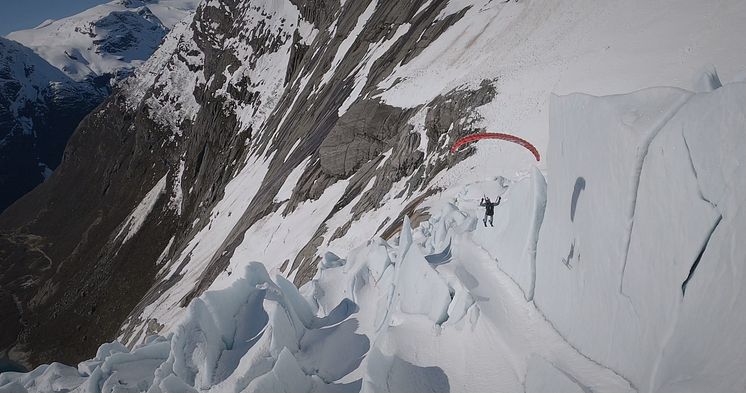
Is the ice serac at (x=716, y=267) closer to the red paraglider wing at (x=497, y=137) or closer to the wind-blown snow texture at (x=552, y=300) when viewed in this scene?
the wind-blown snow texture at (x=552, y=300)

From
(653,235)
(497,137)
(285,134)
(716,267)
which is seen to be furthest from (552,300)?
(285,134)

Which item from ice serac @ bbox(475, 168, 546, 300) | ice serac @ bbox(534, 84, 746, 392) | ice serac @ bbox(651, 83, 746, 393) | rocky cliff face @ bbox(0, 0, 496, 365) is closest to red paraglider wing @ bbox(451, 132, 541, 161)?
rocky cliff face @ bbox(0, 0, 496, 365)

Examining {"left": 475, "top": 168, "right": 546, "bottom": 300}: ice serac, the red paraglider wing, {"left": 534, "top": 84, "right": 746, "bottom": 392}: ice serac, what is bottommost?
the red paraglider wing

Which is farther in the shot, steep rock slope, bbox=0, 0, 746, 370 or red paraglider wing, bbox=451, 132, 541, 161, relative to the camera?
steep rock slope, bbox=0, 0, 746, 370

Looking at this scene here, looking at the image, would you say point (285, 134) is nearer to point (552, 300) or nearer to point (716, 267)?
point (552, 300)

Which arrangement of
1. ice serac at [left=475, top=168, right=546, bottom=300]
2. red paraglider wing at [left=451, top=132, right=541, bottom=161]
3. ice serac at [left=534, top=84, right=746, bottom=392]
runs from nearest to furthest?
ice serac at [left=534, top=84, right=746, bottom=392], ice serac at [left=475, top=168, right=546, bottom=300], red paraglider wing at [left=451, top=132, right=541, bottom=161]

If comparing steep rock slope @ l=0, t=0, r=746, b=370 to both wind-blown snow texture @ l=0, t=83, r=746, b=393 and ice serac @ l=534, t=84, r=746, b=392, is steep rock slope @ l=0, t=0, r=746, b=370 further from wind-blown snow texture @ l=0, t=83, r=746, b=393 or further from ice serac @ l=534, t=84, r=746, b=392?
ice serac @ l=534, t=84, r=746, b=392

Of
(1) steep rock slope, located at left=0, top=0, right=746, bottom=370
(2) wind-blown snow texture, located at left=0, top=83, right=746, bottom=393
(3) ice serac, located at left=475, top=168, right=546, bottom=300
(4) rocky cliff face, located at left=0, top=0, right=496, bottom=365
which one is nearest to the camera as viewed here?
(2) wind-blown snow texture, located at left=0, top=83, right=746, bottom=393
